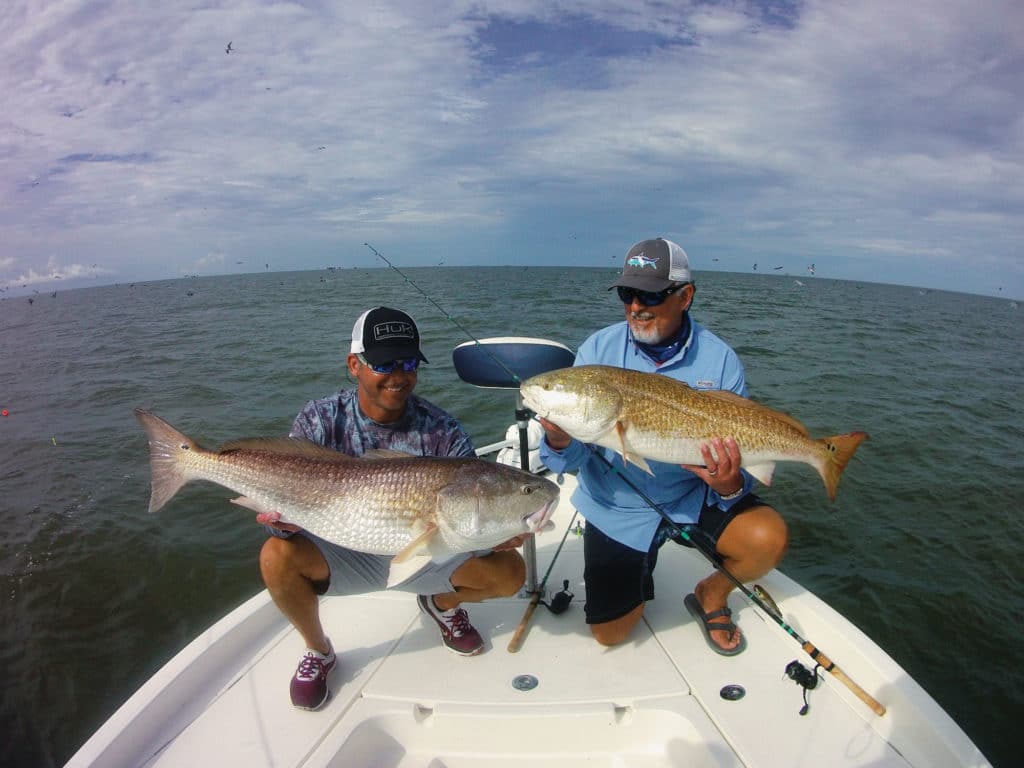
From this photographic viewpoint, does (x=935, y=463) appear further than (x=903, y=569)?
Yes

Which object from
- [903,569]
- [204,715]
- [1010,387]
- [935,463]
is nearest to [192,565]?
[204,715]

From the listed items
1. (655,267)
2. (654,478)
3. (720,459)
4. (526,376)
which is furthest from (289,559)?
(655,267)

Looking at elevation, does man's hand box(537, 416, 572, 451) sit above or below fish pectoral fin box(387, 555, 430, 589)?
above

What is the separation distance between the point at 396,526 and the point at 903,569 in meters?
6.42

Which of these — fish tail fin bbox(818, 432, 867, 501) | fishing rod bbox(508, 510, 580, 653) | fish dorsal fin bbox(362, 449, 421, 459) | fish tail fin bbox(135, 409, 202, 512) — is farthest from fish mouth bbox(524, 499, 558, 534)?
fish tail fin bbox(135, 409, 202, 512)

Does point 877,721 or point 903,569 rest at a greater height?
point 877,721

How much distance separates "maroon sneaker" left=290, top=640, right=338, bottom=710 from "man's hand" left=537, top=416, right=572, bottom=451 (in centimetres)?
173

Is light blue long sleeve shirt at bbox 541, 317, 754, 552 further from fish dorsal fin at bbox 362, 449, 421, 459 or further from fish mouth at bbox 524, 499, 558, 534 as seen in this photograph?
fish dorsal fin at bbox 362, 449, 421, 459

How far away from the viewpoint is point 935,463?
354 inches

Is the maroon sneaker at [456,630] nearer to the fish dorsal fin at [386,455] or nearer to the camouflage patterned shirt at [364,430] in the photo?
the camouflage patterned shirt at [364,430]

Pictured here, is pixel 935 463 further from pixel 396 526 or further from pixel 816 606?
pixel 396 526

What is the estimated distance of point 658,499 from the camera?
132 inches

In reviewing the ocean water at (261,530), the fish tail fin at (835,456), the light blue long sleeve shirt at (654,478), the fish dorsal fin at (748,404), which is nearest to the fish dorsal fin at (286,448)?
the light blue long sleeve shirt at (654,478)

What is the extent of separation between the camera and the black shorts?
127 inches
